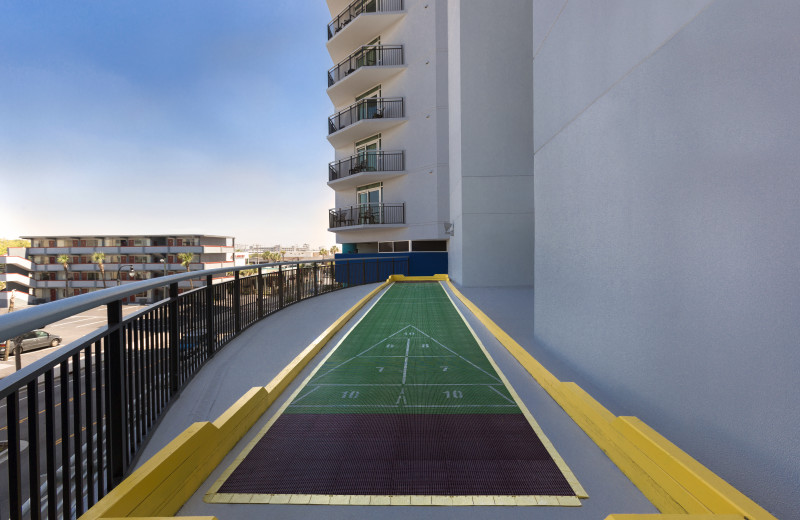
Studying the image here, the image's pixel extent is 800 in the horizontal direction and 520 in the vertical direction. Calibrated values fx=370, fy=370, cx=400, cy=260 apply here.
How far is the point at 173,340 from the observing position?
3.96 meters

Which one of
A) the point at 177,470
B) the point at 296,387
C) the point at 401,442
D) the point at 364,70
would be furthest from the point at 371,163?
the point at 177,470

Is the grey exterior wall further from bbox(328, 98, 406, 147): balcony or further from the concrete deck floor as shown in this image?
bbox(328, 98, 406, 147): balcony

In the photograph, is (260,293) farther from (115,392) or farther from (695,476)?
(695,476)

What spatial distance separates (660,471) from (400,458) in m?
1.76

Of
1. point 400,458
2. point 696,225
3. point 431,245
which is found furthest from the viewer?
point 431,245

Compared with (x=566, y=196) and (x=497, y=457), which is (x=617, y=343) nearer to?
(x=497, y=457)

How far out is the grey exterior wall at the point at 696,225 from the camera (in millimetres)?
2088

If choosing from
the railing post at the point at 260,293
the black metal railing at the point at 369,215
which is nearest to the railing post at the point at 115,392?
the railing post at the point at 260,293

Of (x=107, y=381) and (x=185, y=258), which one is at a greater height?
(x=185, y=258)

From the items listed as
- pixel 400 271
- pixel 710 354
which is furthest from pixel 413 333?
pixel 400 271

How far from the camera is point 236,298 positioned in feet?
21.9

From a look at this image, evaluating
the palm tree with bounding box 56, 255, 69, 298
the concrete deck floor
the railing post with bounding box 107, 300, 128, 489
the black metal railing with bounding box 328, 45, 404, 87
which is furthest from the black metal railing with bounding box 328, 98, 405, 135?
the palm tree with bounding box 56, 255, 69, 298

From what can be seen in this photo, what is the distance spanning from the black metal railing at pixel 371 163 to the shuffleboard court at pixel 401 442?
62.9 ft

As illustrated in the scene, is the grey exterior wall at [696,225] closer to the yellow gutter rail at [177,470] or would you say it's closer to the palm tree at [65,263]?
the yellow gutter rail at [177,470]
